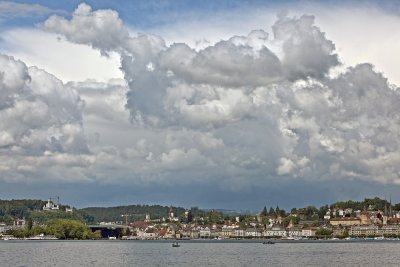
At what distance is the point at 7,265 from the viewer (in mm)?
103000

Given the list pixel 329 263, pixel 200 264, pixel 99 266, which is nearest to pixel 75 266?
pixel 99 266

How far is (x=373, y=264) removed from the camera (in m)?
105

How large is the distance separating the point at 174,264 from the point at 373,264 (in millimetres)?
29380

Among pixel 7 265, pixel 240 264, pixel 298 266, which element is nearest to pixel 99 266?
pixel 7 265

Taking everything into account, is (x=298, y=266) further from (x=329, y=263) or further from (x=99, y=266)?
(x=99, y=266)

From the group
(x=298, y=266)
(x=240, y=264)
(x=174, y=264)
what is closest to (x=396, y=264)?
(x=298, y=266)

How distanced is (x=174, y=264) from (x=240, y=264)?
1035 cm

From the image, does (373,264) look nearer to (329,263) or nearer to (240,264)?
(329,263)

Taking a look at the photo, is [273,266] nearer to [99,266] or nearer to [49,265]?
[99,266]

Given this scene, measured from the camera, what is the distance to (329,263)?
107 m

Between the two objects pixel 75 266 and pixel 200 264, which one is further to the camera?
pixel 200 264

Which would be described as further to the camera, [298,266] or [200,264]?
[200,264]

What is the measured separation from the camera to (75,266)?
101062 mm

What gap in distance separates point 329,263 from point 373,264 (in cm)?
643
